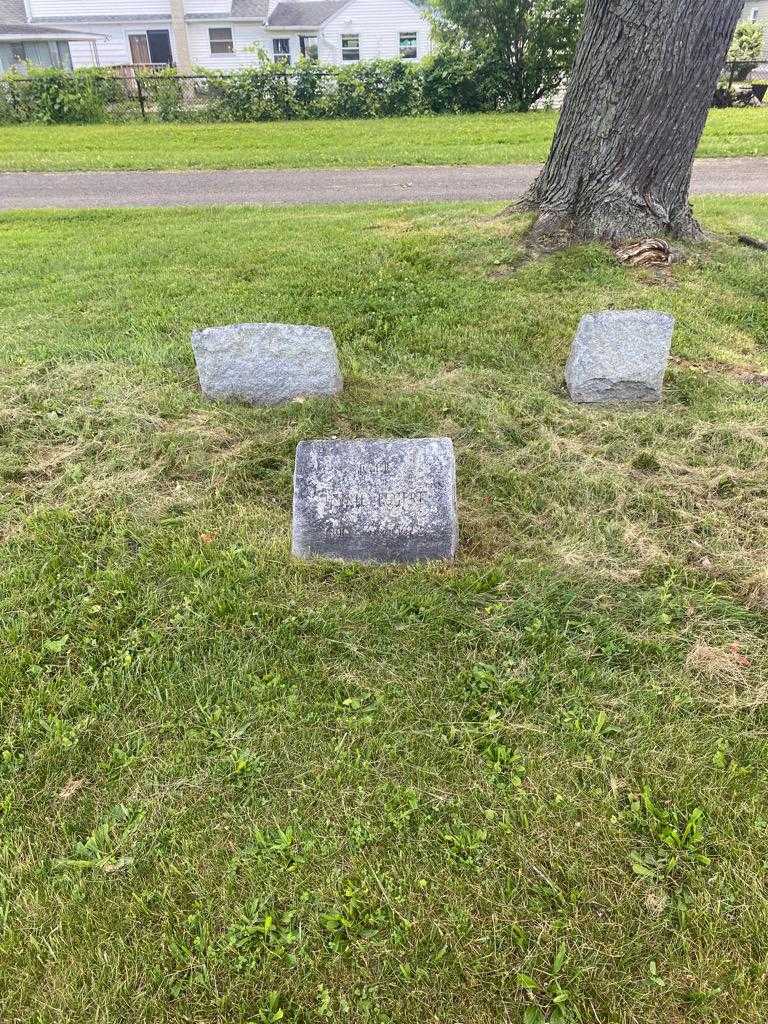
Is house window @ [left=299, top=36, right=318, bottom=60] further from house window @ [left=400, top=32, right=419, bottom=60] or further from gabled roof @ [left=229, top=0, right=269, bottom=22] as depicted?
house window @ [left=400, top=32, right=419, bottom=60]

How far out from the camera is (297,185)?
1053 centimetres

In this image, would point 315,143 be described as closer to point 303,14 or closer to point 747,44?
point 747,44

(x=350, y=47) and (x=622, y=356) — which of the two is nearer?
(x=622, y=356)

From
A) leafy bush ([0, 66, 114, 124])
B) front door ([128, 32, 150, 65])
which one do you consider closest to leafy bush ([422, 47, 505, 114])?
leafy bush ([0, 66, 114, 124])

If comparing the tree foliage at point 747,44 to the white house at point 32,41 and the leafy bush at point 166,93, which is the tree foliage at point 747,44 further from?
the white house at point 32,41

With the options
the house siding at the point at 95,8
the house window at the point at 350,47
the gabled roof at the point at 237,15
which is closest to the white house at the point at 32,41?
the house siding at the point at 95,8

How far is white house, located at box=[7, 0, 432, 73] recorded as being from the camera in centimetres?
2711

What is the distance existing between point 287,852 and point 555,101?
20415mm

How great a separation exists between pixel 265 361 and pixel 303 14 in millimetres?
31706

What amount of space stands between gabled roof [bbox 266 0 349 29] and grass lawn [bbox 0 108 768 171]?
16255 millimetres

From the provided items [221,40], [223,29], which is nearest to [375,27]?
[223,29]

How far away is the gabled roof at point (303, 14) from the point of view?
27984mm

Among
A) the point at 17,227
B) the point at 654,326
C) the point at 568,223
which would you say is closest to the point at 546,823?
the point at 654,326

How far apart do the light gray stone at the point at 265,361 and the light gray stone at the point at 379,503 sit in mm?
1269
